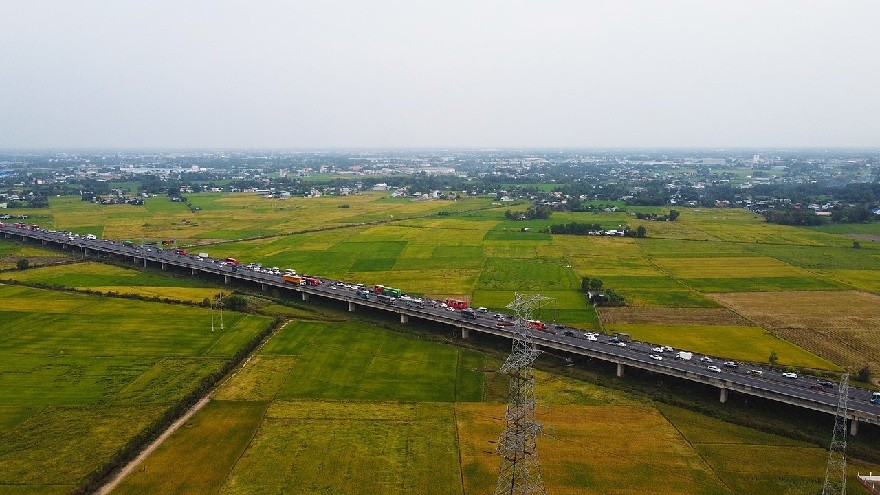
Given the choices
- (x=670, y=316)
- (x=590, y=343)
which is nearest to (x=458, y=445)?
(x=590, y=343)

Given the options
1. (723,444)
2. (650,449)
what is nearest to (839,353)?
(723,444)

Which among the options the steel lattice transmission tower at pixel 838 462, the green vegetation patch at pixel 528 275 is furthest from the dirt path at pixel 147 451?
the green vegetation patch at pixel 528 275

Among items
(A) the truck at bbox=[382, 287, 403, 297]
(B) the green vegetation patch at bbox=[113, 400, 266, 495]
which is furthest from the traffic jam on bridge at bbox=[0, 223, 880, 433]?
(B) the green vegetation patch at bbox=[113, 400, 266, 495]

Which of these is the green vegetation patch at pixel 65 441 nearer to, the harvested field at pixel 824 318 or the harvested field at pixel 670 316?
the harvested field at pixel 670 316

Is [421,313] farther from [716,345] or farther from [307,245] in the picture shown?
[307,245]

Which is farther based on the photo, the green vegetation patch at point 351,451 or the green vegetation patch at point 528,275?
the green vegetation patch at point 528,275

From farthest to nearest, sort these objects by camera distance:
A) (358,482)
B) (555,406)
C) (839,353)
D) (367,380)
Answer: (839,353) → (367,380) → (555,406) → (358,482)
